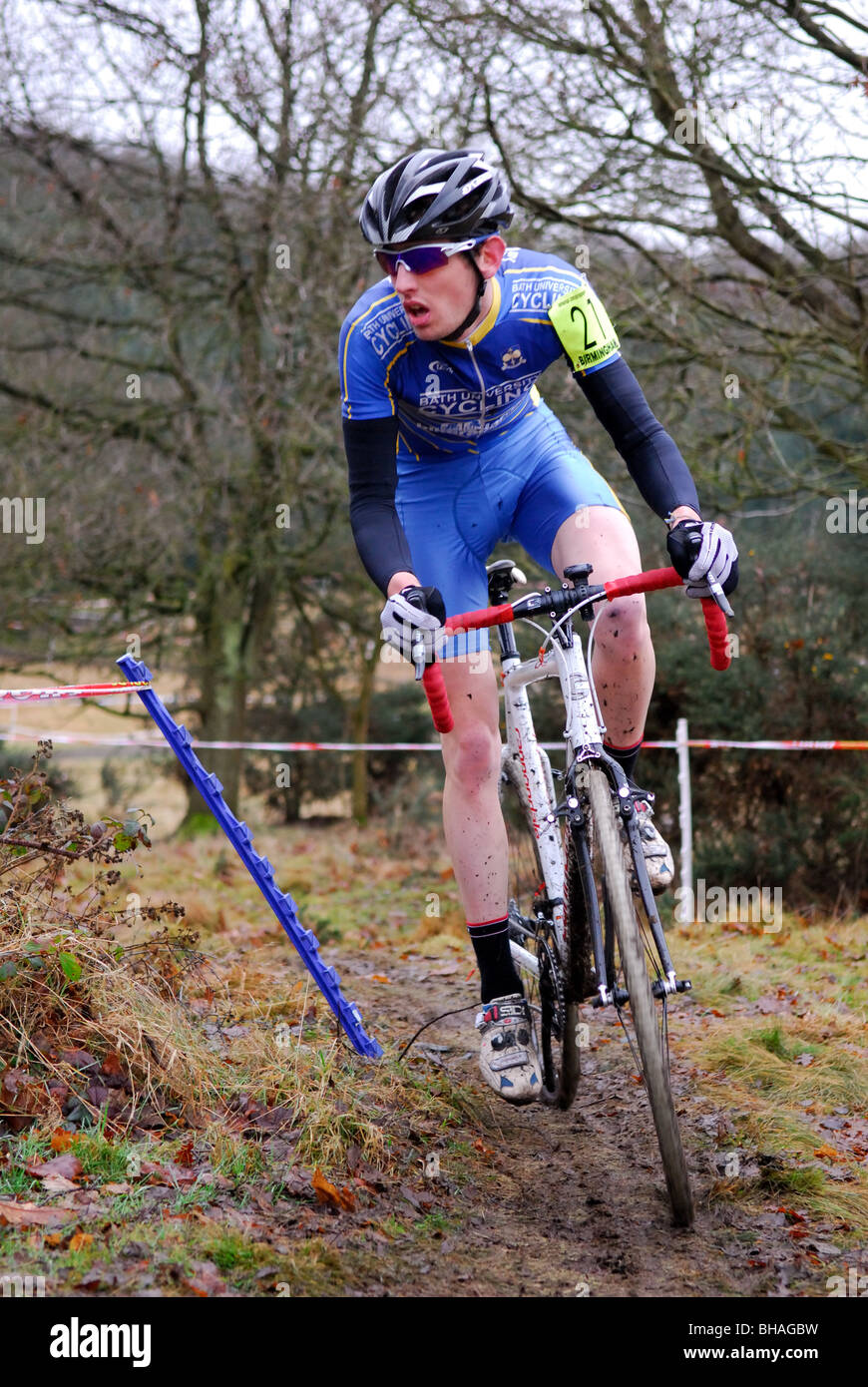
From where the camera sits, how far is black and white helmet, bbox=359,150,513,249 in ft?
10.6

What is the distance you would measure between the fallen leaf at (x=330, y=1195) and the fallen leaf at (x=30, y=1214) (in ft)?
1.87

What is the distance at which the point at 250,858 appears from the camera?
360 cm

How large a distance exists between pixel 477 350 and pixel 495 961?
5.89 ft

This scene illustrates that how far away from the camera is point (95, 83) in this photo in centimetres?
1155

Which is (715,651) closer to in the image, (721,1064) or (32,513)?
(721,1064)

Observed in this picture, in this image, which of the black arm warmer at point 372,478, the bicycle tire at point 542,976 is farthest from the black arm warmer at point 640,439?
the bicycle tire at point 542,976

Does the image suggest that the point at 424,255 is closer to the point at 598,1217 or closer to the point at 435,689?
the point at 435,689

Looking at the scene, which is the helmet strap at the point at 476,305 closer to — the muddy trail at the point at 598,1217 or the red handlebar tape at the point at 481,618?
the red handlebar tape at the point at 481,618

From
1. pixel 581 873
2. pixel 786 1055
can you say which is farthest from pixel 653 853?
pixel 786 1055

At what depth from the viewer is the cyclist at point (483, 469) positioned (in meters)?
3.25

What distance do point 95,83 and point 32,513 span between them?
4096 mm

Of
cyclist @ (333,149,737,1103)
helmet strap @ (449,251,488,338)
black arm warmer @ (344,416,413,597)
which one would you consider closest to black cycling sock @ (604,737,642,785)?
cyclist @ (333,149,737,1103)

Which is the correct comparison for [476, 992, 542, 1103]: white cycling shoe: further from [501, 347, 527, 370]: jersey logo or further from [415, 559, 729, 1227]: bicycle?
[501, 347, 527, 370]: jersey logo
